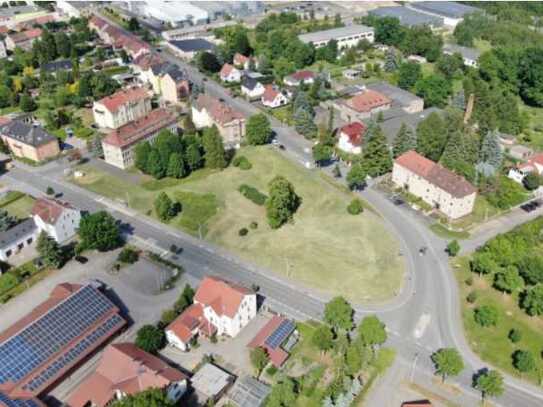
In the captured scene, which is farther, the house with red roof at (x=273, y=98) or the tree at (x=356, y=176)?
the house with red roof at (x=273, y=98)

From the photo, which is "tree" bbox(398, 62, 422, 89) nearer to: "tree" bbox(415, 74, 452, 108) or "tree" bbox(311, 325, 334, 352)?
"tree" bbox(415, 74, 452, 108)

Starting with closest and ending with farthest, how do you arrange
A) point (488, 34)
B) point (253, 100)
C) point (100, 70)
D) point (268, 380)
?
point (268, 380), point (253, 100), point (100, 70), point (488, 34)

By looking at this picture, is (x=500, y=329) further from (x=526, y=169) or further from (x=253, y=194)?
(x=253, y=194)

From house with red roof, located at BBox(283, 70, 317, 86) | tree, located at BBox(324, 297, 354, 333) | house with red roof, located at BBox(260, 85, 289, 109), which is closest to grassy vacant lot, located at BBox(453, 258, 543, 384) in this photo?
tree, located at BBox(324, 297, 354, 333)

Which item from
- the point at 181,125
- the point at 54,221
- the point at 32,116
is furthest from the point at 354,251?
the point at 32,116

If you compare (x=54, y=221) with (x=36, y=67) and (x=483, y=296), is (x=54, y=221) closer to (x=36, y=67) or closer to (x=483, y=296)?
(x=483, y=296)

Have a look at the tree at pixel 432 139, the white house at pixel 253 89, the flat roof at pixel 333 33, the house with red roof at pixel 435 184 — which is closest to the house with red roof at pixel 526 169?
the tree at pixel 432 139

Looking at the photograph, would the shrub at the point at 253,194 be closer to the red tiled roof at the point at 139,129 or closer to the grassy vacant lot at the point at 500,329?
the red tiled roof at the point at 139,129
